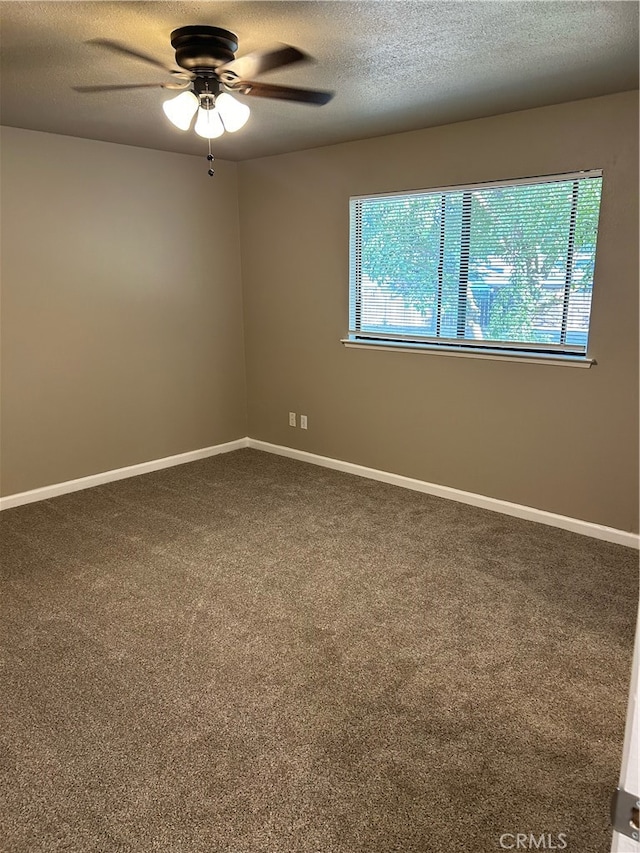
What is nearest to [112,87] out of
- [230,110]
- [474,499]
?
[230,110]

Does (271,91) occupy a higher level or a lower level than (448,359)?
higher

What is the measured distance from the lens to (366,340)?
458 centimetres

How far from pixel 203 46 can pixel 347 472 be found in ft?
10.5

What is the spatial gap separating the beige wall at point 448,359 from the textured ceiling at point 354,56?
0.88 feet

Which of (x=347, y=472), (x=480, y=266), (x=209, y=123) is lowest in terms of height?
(x=347, y=472)

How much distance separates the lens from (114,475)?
15.3 ft

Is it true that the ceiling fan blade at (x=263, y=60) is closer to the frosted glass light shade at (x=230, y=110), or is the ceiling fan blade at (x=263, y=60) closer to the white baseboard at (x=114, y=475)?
the frosted glass light shade at (x=230, y=110)

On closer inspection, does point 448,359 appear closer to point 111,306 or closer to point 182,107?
point 182,107

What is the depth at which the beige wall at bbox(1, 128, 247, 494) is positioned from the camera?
4.01 m

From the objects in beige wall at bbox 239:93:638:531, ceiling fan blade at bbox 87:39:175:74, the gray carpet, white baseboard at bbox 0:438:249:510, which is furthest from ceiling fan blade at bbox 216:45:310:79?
white baseboard at bbox 0:438:249:510

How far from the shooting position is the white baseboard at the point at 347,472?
3656 millimetres

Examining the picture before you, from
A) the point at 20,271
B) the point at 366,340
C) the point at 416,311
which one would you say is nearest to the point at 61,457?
the point at 20,271
